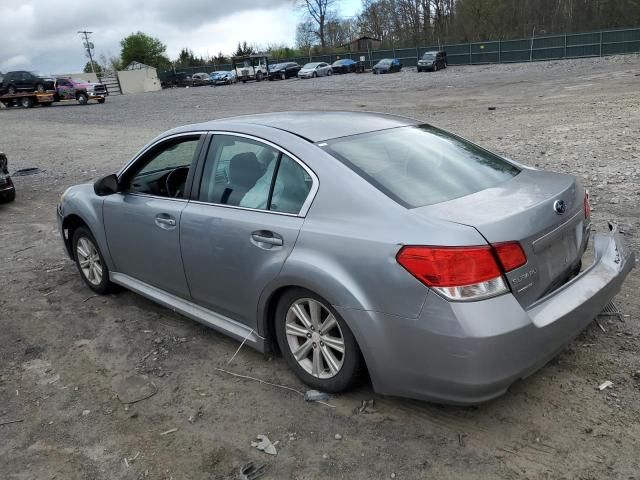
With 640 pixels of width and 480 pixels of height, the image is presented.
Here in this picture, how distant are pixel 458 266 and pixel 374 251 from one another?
413 mm

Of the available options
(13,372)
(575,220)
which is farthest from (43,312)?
(575,220)

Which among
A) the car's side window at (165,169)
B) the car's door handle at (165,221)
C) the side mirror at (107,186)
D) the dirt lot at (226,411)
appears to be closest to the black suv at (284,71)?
the dirt lot at (226,411)

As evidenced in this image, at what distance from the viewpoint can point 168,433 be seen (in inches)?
123

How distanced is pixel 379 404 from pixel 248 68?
195 feet

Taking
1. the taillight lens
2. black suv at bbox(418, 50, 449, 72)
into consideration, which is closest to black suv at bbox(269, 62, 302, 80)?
black suv at bbox(418, 50, 449, 72)

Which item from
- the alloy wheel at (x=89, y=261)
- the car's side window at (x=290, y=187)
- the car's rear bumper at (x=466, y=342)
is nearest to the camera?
the car's rear bumper at (x=466, y=342)

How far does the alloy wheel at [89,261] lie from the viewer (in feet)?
16.4

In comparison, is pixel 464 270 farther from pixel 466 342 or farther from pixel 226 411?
pixel 226 411

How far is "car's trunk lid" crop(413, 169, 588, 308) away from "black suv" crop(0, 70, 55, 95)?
4382 centimetres

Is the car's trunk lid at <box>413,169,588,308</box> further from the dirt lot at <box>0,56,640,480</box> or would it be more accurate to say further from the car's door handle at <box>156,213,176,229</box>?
the car's door handle at <box>156,213,176,229</box>

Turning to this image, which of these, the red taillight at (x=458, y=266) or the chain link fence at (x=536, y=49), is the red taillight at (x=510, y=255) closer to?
the red taillight at (x=458, y=266)

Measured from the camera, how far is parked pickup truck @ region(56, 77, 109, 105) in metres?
41.2

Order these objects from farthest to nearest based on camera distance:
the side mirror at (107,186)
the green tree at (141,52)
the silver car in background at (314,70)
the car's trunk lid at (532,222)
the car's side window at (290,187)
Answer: the green tree at (141,52), the silver car in background at (314,70), the side mirror at (107,186), the car's side window at (290,187), the car's trunk lid at (532,222)

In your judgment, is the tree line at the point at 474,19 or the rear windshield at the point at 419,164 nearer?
the rear windshield at the point at 419,164
